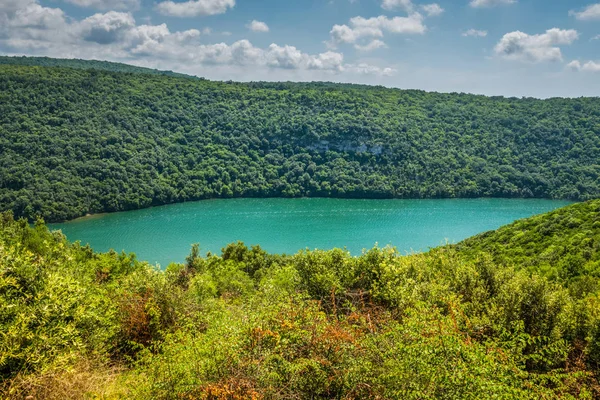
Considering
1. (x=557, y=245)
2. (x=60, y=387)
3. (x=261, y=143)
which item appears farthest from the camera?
Answer: (x=261, y=143)

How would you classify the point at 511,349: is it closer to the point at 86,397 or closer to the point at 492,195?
the point at 86,397

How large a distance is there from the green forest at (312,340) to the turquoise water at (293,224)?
1477 inches

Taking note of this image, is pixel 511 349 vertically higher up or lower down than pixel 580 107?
lower down

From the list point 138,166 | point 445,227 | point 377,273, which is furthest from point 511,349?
point 138,166

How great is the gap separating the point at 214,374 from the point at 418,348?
3.02 metres

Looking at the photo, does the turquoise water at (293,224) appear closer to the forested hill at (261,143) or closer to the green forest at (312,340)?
the forested hill at (261,143)

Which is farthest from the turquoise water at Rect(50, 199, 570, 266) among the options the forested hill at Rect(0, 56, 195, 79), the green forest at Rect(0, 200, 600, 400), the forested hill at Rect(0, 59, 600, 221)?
the forested hill at Rect(0, 56, 195, 79)

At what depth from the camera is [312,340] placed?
697 centimetres

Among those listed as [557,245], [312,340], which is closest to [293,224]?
[557,245]

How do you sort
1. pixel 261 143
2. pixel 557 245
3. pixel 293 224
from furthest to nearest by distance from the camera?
pixel 261 143 < pixel 293 224 < pixel 557 245

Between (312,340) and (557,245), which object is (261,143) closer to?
(557,245)

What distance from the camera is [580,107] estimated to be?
12862cm

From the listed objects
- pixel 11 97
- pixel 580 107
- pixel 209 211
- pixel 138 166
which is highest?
pixel 580 107

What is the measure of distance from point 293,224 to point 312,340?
6782 cm
